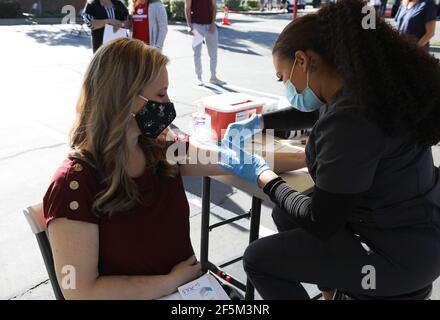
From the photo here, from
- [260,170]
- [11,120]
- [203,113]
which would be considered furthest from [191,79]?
[260,170]

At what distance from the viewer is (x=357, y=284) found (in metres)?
1.34

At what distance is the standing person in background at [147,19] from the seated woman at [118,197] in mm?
3658

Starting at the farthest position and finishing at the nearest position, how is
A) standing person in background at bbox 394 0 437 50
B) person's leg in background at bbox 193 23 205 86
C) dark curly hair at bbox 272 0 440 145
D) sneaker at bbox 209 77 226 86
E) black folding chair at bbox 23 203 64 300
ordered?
sneaker at bbox 209 77 226 86 < person's leg in background at bbox 193 23 205 86 < standing person in background at bbox 394 0 437 50 < black folding chair at bbox 23 203 64 300 < dark curly hair at bbox 272 0 440 145

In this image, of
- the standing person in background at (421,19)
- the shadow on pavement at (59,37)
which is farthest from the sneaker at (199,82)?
the shadow on pavement at (59,37)

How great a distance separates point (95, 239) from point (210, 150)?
0.73m

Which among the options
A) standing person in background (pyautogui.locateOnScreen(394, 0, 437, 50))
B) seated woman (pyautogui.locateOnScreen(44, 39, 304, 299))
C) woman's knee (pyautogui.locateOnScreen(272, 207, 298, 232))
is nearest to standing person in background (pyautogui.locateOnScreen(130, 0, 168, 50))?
standing person in background (pyautogui.locateOnScreen(394, 0, 437, 50))

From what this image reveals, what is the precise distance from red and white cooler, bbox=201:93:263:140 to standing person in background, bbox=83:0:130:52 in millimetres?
2670

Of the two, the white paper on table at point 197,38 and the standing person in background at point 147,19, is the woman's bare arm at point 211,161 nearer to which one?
the standing person in background at point 147,19

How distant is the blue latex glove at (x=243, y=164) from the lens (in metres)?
1.64

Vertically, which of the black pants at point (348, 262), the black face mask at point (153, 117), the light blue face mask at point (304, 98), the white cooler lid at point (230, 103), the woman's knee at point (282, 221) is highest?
the light blue face mask at point (304, 98)

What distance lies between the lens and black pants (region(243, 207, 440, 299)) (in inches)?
50.5

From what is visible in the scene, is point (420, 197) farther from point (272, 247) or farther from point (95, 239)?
point (95, 239)

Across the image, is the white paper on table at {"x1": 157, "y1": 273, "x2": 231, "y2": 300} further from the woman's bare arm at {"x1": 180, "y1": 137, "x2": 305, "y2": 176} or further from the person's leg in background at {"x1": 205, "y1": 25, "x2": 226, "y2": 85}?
the person's leg in background at {"x1": 205, "y1": 25, "x2": 226, "y2": 85}

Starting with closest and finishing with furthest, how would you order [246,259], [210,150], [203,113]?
[246,259]
[210,150]
[203,113]
